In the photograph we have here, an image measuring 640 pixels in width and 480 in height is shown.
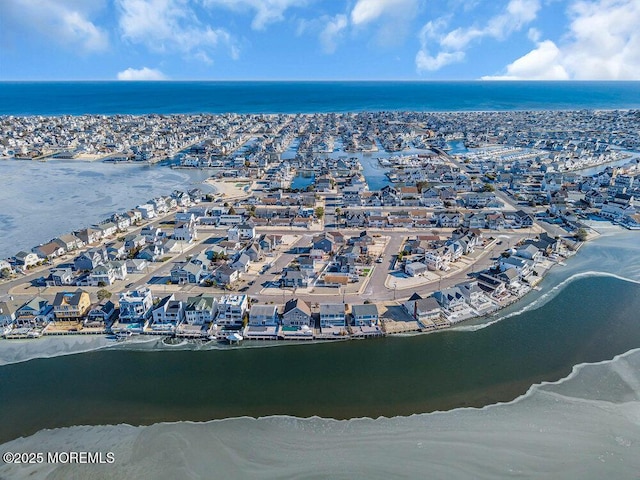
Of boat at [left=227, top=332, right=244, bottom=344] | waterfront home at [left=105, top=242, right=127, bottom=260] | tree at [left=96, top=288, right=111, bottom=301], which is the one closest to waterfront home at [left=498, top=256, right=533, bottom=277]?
boat at [left=227, top=332, right=244, bottom=344]

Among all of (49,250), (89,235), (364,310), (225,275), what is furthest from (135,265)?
(364,310)

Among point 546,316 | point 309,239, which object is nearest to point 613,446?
point 546,316

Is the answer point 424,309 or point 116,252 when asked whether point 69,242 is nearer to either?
point 116,252

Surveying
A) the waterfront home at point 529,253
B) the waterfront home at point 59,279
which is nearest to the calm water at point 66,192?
the waterfront home at point 59,279

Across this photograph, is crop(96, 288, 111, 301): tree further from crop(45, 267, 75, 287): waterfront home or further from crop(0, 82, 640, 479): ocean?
crop(0, 82, 640, 479): ocean

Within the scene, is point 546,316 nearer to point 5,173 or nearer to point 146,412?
point 146,412
